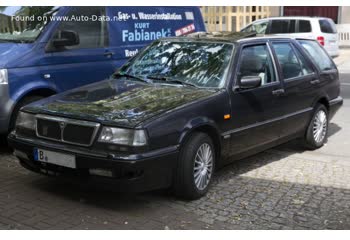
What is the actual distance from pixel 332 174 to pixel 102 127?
293cm

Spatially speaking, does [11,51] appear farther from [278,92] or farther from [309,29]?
[309,29]

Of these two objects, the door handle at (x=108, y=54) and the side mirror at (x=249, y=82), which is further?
the door handle at (x=108, y=54)

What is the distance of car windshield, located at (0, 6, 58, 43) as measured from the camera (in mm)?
6617

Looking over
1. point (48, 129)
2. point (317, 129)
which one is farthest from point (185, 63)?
point (317, 129)

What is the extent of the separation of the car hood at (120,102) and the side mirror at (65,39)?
1.39 meters

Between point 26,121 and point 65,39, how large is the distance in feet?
6.87

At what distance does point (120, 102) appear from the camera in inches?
187

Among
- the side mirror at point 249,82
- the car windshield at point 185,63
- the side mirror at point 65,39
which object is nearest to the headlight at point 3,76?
the side mirror at point 65,39

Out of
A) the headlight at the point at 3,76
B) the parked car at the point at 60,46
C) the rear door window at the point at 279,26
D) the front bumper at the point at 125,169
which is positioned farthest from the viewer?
the rear door window at the point at 279,26

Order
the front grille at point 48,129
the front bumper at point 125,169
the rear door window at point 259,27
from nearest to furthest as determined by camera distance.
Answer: the front bumper at point 125,169, the front grille at point 48,129, the rear door window at point 259,27

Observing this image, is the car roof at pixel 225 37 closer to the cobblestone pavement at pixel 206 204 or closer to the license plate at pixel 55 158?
the cobblestone pavement at pixel 206 204

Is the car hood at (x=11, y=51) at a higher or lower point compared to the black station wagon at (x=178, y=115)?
higher

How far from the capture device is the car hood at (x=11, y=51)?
6066 mm
